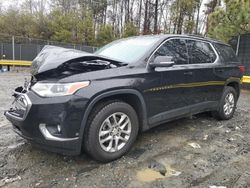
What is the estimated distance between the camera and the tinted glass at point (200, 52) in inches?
189

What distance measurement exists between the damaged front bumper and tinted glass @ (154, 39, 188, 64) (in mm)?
1686

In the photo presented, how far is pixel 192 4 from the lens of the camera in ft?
90.6

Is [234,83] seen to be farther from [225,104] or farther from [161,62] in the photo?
[161,62]

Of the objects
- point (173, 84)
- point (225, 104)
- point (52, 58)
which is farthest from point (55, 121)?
point (225, 104)

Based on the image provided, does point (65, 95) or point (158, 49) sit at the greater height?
point (158, 49)

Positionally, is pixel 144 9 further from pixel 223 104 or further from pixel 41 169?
pixel 41 169

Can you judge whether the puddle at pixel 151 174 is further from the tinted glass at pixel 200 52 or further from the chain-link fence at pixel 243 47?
the chain-link fence at pixel 243 47

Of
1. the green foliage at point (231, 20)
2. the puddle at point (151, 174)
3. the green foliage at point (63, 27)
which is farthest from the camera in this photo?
the green foliage at point (63, 27)

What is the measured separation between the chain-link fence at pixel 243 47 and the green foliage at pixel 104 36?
777 inches

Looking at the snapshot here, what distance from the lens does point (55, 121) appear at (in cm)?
309

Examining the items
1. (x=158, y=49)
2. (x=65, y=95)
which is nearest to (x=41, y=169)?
(x=65, y=95)

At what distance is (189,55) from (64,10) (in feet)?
97.3

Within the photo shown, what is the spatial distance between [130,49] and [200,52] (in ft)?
5.01

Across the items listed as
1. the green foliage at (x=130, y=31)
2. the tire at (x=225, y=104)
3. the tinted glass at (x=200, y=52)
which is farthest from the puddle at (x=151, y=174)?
the green foliage at (x=130, y=31)
